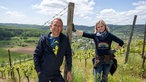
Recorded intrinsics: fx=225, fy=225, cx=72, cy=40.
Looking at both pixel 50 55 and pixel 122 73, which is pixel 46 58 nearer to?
pixel 50 55

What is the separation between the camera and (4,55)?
331ft

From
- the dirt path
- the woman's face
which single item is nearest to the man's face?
the woman's face

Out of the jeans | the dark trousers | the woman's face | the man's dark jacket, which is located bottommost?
the jeans

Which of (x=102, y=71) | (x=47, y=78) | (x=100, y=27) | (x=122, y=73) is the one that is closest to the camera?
(x=47, y=78)

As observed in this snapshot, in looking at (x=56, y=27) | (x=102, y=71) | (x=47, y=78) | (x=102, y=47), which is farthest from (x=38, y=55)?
(x=102, y=71)

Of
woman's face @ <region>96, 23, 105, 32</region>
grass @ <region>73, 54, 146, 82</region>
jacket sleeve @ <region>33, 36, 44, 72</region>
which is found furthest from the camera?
grass @ <region>73, 54, 146, 82</region>

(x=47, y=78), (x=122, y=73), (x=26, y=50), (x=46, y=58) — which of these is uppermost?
(x=46, y=58)

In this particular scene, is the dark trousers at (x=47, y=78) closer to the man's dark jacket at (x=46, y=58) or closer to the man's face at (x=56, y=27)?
the man's dark jacket at (x=46, y=58)

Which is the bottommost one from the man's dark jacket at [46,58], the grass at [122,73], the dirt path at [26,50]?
Result: the dirt path at [26,50]

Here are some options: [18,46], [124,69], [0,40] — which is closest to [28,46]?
[18,46]

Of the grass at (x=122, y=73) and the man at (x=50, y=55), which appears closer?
the man at (x=50, y=55)

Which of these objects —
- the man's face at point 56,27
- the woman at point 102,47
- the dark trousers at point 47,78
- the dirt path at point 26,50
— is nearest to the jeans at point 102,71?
the woman at point 102,47

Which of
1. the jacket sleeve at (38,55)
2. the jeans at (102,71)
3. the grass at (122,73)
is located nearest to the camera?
the jacket sleeve at (38,55)

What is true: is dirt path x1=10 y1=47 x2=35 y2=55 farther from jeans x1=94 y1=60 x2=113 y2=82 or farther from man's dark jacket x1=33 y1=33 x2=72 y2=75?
man's dark jacket x1=33 y1=33 x2=72 y2=75
